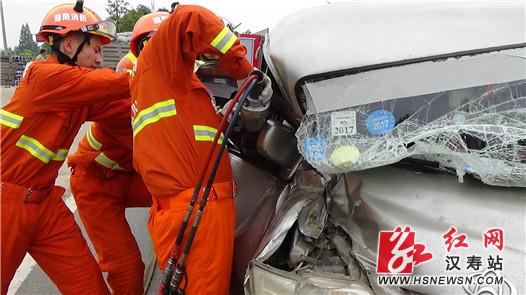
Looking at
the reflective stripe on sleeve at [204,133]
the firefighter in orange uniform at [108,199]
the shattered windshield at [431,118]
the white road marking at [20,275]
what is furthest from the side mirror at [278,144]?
the white road marking at [20,275]

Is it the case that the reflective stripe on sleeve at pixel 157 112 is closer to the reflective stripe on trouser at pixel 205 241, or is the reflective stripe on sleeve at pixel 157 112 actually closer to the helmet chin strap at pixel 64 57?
the reflective stripe on trouser at pixel 205 241

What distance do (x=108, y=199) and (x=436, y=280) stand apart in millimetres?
2205

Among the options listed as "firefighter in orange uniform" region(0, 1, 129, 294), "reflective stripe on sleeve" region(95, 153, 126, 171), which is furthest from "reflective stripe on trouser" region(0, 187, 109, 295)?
"reflective stripe on sleeve" region(95, 153, 126, 171)

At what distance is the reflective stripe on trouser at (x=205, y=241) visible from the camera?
194 cm

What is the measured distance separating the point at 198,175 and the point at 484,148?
1.09m

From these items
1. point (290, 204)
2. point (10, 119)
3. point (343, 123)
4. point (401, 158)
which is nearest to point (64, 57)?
point (10, 119)

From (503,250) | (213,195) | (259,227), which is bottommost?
(259,227)

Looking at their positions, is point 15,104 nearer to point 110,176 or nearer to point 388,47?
point 110,176

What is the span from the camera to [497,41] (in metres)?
1.62

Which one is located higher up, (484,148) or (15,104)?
(484,148)

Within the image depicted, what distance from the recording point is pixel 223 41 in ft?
6.49

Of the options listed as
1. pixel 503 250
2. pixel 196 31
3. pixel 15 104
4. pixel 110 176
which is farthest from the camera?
pixel 110 176

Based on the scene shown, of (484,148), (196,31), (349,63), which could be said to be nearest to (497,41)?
(484,148)

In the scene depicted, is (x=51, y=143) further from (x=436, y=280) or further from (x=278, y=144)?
(x=436, y=280)
